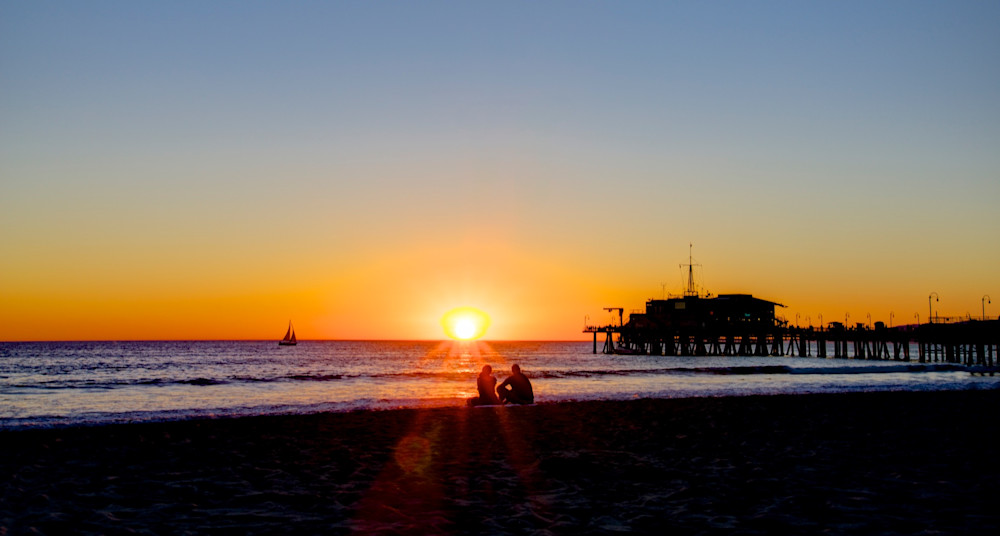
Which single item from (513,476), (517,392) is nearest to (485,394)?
(517,392)

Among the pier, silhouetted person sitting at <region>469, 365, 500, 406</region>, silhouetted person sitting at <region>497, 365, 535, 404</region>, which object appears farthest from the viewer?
the pier

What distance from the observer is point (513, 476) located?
11.8 metres

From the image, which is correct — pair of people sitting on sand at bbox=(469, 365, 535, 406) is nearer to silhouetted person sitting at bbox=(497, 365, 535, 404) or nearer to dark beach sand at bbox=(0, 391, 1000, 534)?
silhouetted person sitting at bbox=(497, 365, 535, 404)

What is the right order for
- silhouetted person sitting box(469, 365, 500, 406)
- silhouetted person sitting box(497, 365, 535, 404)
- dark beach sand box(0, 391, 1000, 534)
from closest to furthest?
dark beach sand box(0, 391, 1000, 534) < silhouetted person sitting box(469, 365, 500, 406) < silhouetted person sitting box(497, 365, 535, 404)

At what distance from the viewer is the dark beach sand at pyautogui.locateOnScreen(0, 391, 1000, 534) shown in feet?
28.6

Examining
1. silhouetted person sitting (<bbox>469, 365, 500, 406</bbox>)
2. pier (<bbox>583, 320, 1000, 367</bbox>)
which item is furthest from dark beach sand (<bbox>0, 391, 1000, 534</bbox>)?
pier (<bbox>583, 320, 1000, 367</bbox>)

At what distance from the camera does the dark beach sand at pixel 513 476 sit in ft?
28.6

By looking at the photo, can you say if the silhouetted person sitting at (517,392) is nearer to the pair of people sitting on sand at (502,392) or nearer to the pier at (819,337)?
the pair of people sitting on sand at (502,392)

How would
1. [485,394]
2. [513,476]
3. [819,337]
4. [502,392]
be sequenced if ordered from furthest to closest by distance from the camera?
1. [819,337]
2. [502,392]
3. [485,394]
4. [513,476]

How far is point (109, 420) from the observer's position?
74.9ft

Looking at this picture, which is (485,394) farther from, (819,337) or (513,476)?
(819,337)

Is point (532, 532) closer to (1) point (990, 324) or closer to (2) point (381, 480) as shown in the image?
(2) point (381, 480)

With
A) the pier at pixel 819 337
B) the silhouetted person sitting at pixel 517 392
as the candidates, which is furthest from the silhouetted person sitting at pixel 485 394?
the pier at pixel 819 337

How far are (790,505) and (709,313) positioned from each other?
369 feet
